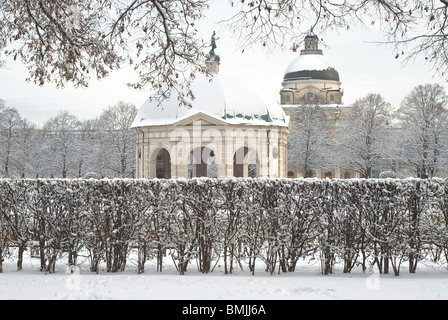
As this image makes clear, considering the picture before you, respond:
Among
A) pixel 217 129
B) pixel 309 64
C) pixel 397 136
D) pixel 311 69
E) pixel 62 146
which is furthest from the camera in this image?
pixel 309 64

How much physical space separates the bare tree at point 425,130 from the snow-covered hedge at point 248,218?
31.2 m

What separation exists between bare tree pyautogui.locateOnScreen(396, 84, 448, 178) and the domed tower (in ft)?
91.3

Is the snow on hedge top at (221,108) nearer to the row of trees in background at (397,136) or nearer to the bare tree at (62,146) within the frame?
the row of trees in background at (397,136)

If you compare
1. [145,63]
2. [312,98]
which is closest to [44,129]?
[312,98]

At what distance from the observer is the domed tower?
236 feet

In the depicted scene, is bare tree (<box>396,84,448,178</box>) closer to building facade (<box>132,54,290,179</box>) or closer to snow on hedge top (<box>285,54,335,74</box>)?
building facade (<box>132,54,290,179</box>)

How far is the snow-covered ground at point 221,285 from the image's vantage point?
7348mm

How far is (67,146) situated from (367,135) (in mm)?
29266

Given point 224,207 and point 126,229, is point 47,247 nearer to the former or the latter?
point 126,229

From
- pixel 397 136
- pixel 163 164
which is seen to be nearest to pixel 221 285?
pixel 163 164

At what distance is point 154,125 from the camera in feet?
92.8

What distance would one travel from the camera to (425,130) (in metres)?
39.2

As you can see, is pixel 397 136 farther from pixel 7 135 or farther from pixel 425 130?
pixel 7 135

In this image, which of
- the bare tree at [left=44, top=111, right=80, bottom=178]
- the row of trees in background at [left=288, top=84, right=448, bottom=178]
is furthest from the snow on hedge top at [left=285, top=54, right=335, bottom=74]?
the bare tree at [left=44, top=111, right=80, bottom=178]
